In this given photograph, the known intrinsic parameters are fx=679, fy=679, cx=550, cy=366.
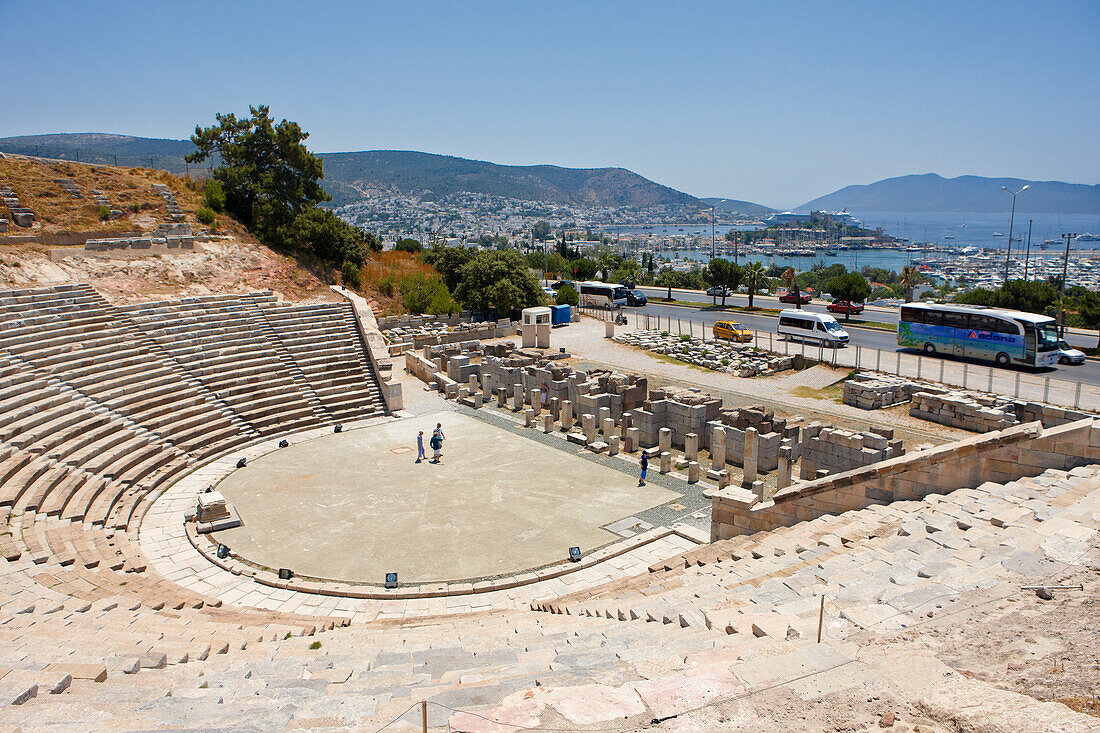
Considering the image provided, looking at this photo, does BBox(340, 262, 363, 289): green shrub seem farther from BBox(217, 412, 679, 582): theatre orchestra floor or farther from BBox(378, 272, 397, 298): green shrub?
BBox(217, 412, 679, 582): theatre orchestra floor

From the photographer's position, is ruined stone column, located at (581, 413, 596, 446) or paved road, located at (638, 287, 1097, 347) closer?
ruined stone column, located at (581, 413, 596, 446)

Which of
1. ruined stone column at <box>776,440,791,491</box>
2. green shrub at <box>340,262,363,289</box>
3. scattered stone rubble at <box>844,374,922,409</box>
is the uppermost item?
green shrub at <box>340,262,363,289</box>

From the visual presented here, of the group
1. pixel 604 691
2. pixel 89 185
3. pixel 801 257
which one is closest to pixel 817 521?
pixel 604 691

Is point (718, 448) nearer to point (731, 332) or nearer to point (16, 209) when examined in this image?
point (731, 332)

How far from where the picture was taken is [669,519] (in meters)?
16.5

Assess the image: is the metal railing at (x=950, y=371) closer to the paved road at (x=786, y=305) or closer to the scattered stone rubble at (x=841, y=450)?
the paved road at (x=786, y=305)

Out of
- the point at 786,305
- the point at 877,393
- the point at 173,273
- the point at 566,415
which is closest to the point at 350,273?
the point at 173,273

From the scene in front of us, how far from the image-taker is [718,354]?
3497 cm

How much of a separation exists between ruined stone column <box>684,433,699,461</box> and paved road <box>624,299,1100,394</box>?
19.9m

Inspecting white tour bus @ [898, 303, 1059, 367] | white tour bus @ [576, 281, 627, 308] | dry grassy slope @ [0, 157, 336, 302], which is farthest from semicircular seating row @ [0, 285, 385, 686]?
white tour bus @ [576, 281, 627, 308]

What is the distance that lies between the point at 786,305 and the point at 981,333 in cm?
2486

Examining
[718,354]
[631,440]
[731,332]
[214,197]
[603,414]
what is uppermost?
[214,197]

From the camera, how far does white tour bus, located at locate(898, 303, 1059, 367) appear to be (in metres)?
30.5

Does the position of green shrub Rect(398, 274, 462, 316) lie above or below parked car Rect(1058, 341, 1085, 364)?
above
